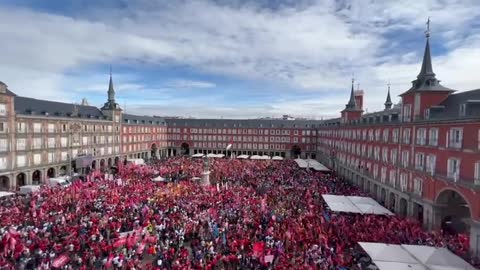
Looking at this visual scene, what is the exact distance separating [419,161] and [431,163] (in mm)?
2500

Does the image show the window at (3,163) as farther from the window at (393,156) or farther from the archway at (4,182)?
the window at (393,156)

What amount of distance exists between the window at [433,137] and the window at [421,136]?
32.6 inches

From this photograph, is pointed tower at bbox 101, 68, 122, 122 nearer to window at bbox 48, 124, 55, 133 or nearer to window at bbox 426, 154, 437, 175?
window at bbox 48, 124, 55, 133

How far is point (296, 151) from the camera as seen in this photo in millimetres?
99625

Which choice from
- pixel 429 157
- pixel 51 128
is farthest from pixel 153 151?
pixel 429 157

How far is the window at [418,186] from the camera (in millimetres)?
31562

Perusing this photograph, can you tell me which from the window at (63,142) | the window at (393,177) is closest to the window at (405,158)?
the window at (393,177)

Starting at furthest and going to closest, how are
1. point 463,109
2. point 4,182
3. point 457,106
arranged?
1. point 4,182
2. point 457,106
3. point 463,109

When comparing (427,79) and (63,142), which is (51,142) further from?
(427,79)

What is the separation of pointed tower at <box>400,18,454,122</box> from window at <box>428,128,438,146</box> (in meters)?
2.66

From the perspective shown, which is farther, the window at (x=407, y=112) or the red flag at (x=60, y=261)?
the window at (x=407, y=112)

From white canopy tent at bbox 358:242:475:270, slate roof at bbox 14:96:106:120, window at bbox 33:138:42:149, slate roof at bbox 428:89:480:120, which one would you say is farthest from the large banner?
slate roof at bbox 428:89:480:120

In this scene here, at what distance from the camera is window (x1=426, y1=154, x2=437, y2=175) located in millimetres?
29511

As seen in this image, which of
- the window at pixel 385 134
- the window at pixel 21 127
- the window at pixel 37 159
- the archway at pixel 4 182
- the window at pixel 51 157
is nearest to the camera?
the window at pixel 385 134
